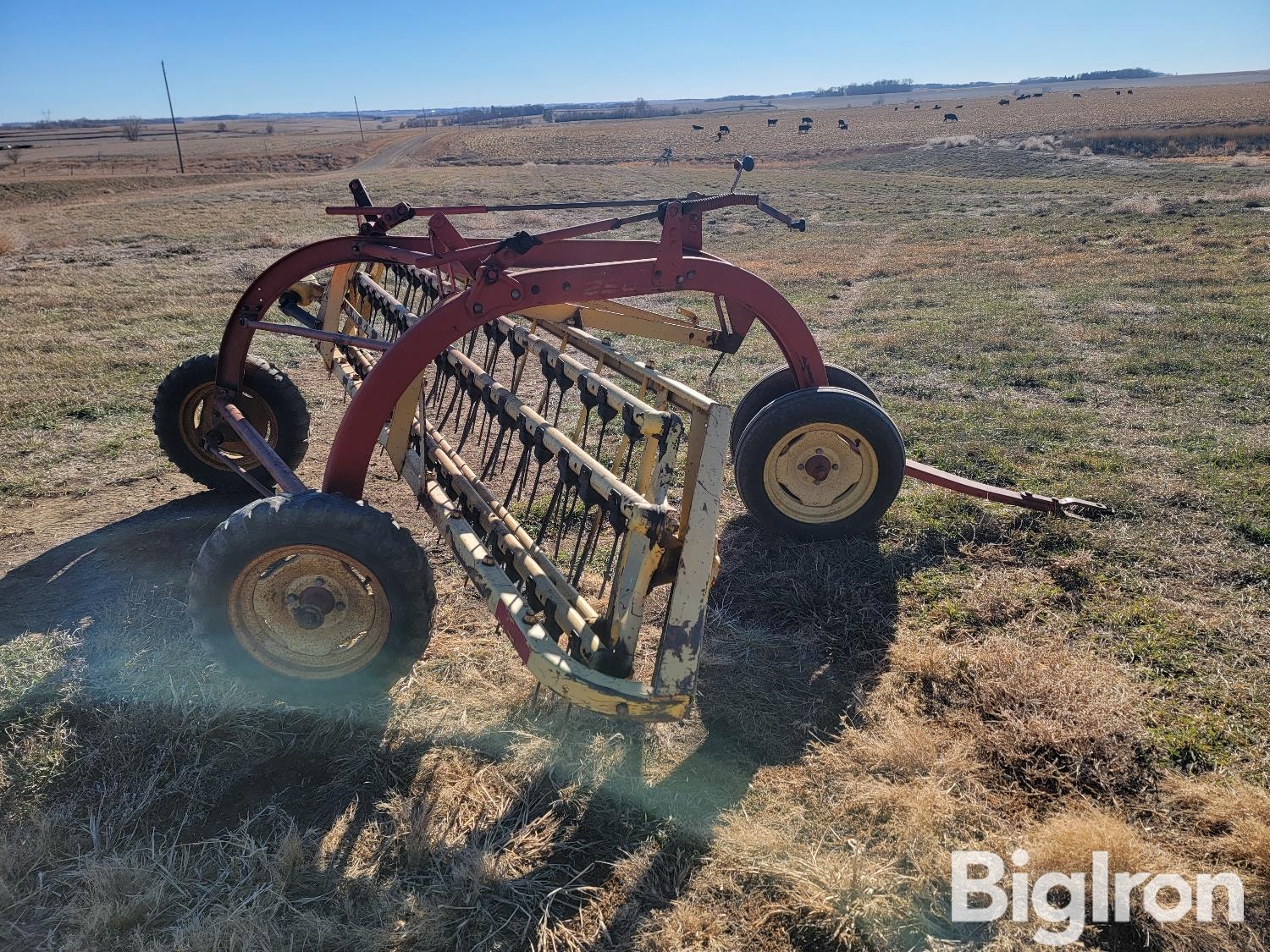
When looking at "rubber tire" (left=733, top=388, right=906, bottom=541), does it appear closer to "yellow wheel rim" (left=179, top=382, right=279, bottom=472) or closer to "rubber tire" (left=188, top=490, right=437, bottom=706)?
"rubber tire" (left=188, top=490, right=437, bottom=706)

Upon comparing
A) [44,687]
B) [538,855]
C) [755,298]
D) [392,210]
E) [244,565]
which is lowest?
[538,855]

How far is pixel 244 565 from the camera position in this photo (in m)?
3.23

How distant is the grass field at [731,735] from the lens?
262 centimetres

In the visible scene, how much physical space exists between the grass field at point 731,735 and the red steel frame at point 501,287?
0.94 m

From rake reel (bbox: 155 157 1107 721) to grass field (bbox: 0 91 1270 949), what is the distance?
0.37 m

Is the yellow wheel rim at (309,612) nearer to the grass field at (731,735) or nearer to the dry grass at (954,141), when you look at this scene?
the grass field at (731,735)

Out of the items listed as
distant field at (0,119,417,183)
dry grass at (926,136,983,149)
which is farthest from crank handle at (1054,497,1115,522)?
dry grass at (926,136,983,149)

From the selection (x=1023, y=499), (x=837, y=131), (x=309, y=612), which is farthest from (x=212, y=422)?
(x=837, y=131)

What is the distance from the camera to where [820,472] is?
185 inches

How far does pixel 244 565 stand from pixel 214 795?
0.86 meters

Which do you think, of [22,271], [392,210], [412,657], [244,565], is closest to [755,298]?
[392,210]

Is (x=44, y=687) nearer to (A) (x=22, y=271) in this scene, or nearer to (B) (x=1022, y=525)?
(B) (x=1022, y=525)

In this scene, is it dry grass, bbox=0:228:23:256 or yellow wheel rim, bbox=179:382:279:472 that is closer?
yellow wheel rim, bbox=179:382:279:472

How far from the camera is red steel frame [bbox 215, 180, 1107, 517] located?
3494mm
